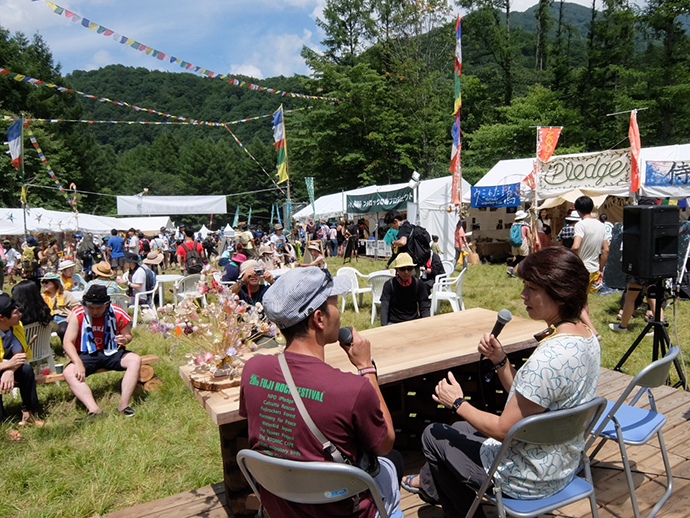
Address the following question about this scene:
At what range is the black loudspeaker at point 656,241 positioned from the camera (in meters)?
3.62

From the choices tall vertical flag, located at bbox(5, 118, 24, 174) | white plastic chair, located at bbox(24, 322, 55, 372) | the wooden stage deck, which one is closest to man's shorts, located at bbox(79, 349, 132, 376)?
white plastic chair, located at bbox(24, 322, 55, 372)

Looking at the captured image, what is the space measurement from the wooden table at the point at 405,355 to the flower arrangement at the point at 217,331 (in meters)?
0.14

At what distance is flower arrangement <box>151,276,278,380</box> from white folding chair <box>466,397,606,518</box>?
1.35 metres

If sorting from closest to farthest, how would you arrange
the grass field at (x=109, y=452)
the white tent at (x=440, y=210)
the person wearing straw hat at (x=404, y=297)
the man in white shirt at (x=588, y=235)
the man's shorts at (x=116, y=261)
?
the grass field at (x=109, y=452), the person wearing straw hat at (x=404, y=297), the man in white shirt at (x=588, y=235), the man's shorts at (x=116, y=261), the white tent at (x=440, y=210)

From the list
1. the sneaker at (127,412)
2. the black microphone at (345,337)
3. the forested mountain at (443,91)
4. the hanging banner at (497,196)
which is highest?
the forested mountain at (443,91)

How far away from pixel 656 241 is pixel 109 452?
447 cm

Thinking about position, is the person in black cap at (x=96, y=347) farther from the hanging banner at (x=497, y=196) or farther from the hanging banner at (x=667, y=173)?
the hanging banner at (x=497, y=196)

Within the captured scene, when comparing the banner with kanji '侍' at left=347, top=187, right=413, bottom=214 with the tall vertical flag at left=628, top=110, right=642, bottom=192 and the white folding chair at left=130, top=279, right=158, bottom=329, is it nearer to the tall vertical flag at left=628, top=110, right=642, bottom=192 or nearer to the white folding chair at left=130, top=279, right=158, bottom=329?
the tall vertical flag at left=628, top=110, right=642, bottom=192

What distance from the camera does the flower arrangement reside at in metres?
2.46

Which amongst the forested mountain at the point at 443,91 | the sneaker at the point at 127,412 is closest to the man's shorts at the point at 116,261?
the sneaker at the point at 127,412

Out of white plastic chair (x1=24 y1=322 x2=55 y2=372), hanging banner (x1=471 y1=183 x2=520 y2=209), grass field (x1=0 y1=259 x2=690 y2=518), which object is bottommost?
grass field (x1=0 y1=259 x2=690 y2=518)

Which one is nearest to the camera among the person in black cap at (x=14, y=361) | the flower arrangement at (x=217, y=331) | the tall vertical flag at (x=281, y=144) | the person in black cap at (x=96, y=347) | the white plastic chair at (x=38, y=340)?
the flower arrangement at (x=217, y=331)

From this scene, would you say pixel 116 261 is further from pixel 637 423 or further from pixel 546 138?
pixel 637 423

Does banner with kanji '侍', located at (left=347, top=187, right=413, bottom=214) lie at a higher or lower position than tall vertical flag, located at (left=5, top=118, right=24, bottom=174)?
lower
